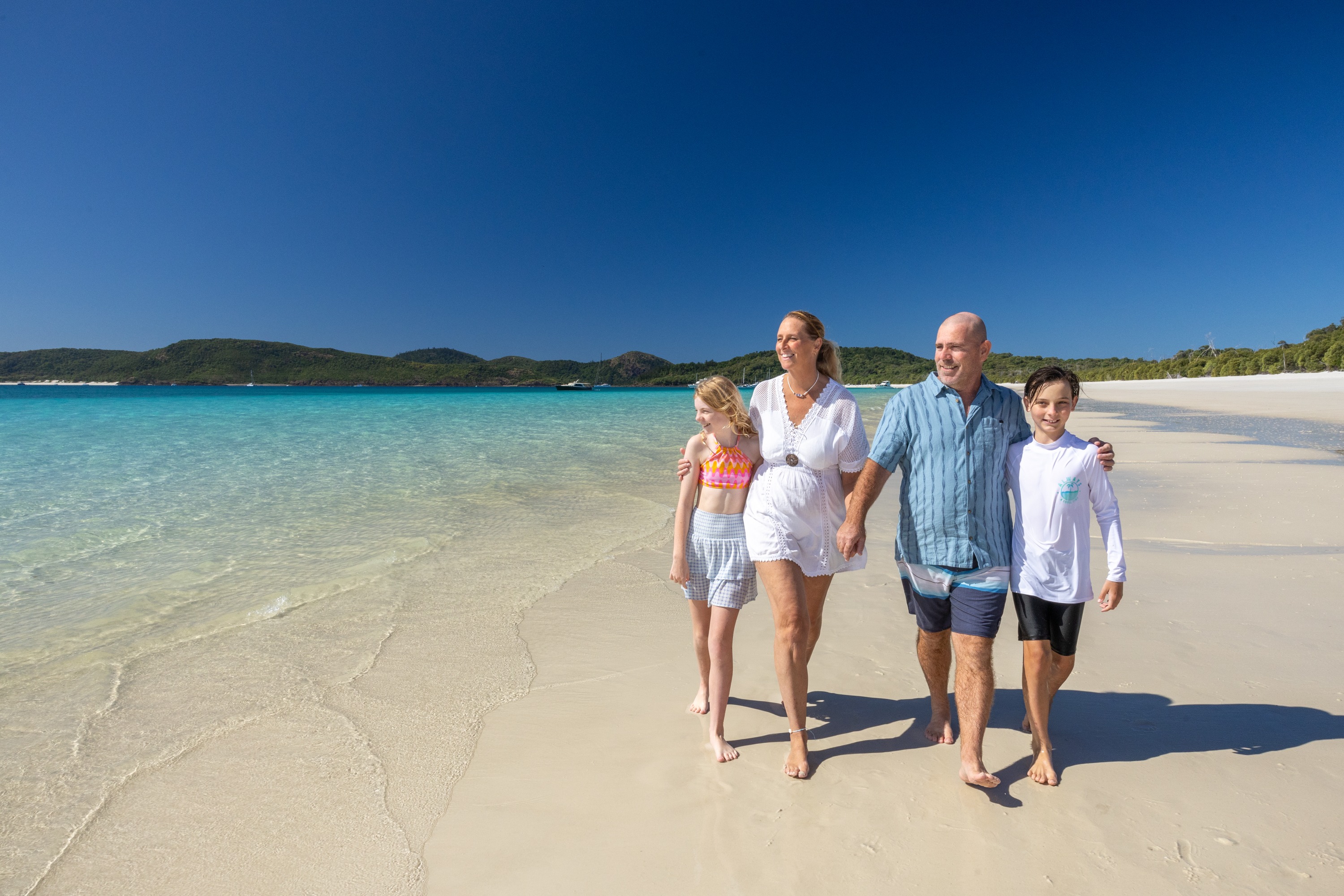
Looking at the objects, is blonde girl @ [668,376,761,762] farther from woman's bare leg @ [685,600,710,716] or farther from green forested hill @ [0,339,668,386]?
green forested hill @ [0,339,668,386]

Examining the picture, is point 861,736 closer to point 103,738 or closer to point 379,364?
point 103,738

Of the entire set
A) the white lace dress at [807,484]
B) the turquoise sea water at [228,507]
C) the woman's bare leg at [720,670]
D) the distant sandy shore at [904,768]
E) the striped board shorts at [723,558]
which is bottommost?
the turquoise sea water at [228,507]

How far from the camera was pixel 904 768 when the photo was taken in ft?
9.45

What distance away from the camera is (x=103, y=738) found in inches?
129

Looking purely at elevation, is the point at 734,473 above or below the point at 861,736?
above

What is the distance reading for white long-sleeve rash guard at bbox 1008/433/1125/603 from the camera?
256 cm

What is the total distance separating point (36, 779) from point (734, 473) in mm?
3547

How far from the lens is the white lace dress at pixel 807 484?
112 inches

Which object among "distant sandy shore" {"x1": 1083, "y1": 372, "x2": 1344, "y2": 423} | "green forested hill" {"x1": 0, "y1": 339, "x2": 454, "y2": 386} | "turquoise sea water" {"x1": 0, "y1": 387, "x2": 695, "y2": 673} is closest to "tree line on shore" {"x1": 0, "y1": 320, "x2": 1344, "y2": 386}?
"green forested hill" {"x1": 0, "y1": 339, "x2": 454, "y2": 386}

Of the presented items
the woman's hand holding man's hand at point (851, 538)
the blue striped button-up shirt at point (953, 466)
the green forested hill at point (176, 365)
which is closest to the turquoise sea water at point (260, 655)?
the woman's hand holding man's hand at point (851, 538)

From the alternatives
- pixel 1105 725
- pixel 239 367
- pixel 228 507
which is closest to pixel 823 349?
pixel 1105 725

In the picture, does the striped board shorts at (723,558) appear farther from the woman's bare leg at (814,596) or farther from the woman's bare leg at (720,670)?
the woman's bare leg at (814,596)

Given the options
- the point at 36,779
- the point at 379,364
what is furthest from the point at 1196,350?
the point at 379,364

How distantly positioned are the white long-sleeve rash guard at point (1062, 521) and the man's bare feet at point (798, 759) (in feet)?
3.76
